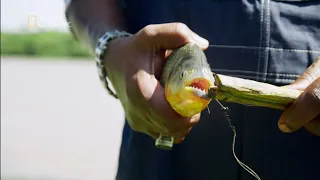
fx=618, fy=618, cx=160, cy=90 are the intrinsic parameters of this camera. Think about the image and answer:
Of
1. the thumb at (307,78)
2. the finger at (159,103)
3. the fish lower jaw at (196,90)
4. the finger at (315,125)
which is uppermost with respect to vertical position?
the fish lower jaw at (196,90)

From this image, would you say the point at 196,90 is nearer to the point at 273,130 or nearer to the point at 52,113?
the point at 273,130

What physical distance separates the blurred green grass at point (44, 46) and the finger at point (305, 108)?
53.2ft

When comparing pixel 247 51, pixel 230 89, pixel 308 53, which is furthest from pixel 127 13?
pixel 230 89

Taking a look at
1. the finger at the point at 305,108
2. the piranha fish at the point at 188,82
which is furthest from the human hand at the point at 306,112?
the piranha fish at the point at 188,82

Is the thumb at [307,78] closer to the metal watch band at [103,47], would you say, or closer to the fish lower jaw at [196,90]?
the fish lower jaw at [196,90]

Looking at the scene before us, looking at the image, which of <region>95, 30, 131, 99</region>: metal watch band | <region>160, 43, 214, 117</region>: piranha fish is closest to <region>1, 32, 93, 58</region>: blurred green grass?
<region>95, 30, 131, 99</region>: metal watch band

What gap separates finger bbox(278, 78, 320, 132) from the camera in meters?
1.16

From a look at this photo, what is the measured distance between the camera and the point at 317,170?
1.44 m

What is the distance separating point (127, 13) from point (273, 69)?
423 millimetres

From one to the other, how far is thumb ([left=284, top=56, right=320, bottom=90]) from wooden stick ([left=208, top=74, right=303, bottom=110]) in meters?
0.06

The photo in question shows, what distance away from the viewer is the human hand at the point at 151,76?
1.17 m

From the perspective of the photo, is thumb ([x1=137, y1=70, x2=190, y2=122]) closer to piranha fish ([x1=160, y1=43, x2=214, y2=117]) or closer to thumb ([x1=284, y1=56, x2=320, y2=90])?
piranha fish ([x1=160, y1=43, x2=214, y2=117])

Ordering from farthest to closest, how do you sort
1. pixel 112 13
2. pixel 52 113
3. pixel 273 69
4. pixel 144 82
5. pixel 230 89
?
pixel 52 113, pixel 112 13, pixel 273 69, pixel 144 82, pixel 230 89

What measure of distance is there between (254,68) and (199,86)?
1.18ft
